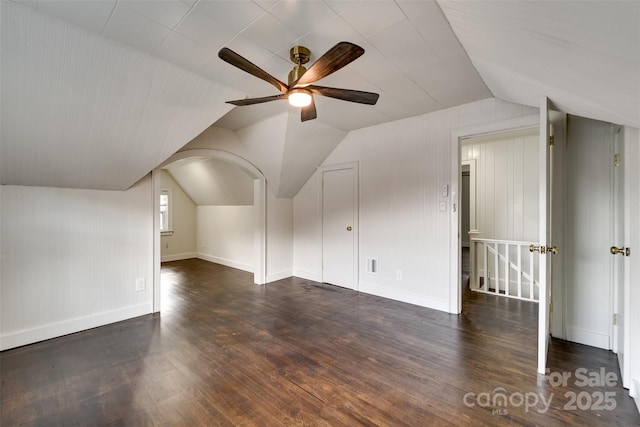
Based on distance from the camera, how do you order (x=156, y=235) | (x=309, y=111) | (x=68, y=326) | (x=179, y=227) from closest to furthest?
(x=309, y=111), (x=68, y=326), (x=156, y=235), (x=179, y=227)

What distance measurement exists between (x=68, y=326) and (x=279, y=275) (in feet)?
9.23

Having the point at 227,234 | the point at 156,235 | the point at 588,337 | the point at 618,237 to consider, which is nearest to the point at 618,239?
the point at 618,237

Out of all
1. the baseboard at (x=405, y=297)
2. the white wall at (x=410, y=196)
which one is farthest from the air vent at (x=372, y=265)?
the baseboard at (x=405, y=297)

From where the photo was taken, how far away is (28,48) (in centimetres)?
174

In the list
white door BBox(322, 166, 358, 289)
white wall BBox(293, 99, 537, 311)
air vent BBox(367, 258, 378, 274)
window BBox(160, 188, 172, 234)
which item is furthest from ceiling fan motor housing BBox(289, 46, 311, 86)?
window BBox(160, 188, 172, 234)

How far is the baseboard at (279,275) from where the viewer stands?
15.5 feet

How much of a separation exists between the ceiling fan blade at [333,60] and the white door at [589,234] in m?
2.46

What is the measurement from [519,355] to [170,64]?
388cm

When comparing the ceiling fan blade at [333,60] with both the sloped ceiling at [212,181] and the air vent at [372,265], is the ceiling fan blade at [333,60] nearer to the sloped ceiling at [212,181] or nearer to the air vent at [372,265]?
the air vent at [372,265]

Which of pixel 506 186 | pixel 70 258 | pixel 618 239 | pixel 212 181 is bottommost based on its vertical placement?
pixel 70 258

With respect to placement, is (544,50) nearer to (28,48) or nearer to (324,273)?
(28,48)

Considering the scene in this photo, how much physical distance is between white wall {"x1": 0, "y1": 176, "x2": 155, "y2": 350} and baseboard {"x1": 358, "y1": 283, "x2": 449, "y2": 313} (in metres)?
2.96

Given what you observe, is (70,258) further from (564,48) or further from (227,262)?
(564,48)

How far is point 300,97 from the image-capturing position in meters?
2.10
